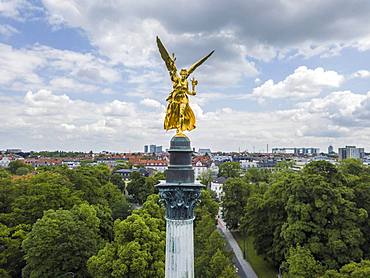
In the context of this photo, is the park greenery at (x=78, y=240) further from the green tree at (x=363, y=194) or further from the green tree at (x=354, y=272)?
the green tree at (x=363, y=194)

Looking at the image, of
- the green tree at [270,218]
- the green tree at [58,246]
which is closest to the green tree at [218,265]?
the green tree at [270,218]

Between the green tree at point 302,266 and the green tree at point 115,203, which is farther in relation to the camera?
the green tree at point 115,203

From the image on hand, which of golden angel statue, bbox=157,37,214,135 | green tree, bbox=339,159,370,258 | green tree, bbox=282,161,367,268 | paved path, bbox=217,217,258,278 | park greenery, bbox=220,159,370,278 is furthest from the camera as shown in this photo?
paved path, bbox=217,217,258,278

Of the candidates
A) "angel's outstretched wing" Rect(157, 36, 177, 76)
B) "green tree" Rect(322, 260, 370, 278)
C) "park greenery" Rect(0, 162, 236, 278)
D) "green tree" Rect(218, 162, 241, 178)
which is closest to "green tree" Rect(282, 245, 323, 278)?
"green tree" Rect(322, 260, 370, 278)

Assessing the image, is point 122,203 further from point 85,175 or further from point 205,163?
point 205,163

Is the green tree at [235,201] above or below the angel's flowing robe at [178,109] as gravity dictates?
below

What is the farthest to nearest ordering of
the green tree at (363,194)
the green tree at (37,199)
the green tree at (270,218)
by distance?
1. the green tree at (270,218)
2. the green tree at (37,199)
3. the green tree at (363,194)

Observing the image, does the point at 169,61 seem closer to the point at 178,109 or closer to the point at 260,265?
the point at 178,109

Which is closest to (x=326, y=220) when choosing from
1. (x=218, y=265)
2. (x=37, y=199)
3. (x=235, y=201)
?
(x=218, y=265)

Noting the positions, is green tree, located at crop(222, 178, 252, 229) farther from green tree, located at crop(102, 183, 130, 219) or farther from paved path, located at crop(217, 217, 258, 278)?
green tree, located at crop(102, 183, 130, 219)

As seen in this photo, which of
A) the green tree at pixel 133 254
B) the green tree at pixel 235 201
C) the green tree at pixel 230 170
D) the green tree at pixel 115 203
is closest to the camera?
the green tree at pixel 133 254
